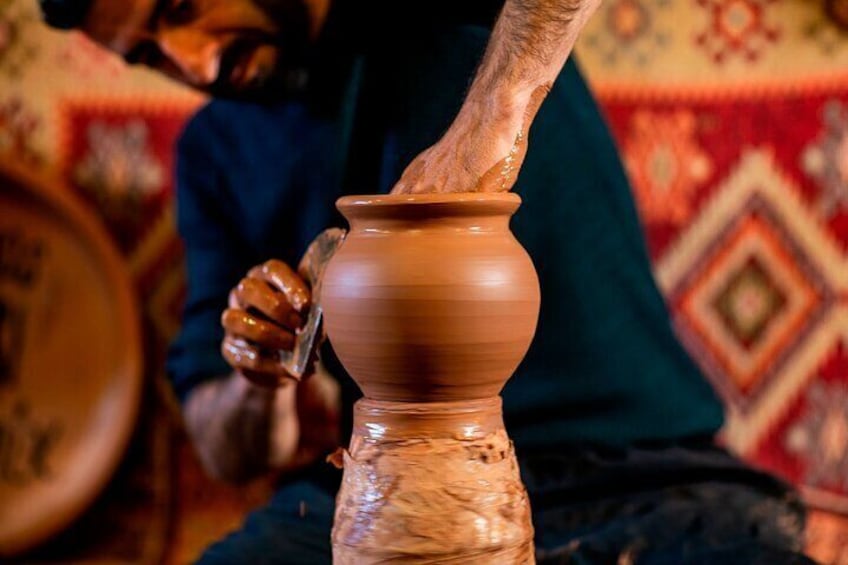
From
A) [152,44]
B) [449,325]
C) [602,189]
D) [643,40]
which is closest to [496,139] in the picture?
[449,325]

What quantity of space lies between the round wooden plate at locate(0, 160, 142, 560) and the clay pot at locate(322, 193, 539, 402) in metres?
1.13

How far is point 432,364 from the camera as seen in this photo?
590 mm

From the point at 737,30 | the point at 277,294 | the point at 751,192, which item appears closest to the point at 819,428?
the point at 751,192

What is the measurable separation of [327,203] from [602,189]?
1.04 feet

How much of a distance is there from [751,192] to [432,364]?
3.66 feet

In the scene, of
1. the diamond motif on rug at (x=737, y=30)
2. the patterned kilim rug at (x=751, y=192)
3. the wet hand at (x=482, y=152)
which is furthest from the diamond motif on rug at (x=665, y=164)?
the wet hand at (x=482, y=152)

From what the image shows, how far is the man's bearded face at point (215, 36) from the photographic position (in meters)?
1.05

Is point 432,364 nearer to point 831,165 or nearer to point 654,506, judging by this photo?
point 654,506

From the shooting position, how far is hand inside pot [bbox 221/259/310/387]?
760mm

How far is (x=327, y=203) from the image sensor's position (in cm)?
115

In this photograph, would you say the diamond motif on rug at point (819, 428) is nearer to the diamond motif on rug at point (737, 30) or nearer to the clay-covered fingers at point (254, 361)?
the diamond motif on rug at point (737, 30)

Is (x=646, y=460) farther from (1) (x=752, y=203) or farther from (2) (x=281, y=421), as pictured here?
(1) (x=752, y=203)

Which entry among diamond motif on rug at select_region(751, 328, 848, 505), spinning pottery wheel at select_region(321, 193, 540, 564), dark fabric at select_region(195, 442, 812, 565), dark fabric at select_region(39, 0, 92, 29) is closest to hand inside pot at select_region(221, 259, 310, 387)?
spinning pottery wheel at select_region(321, 193, 540, 564)

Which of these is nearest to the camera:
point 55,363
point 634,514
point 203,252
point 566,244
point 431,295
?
point 431,295
